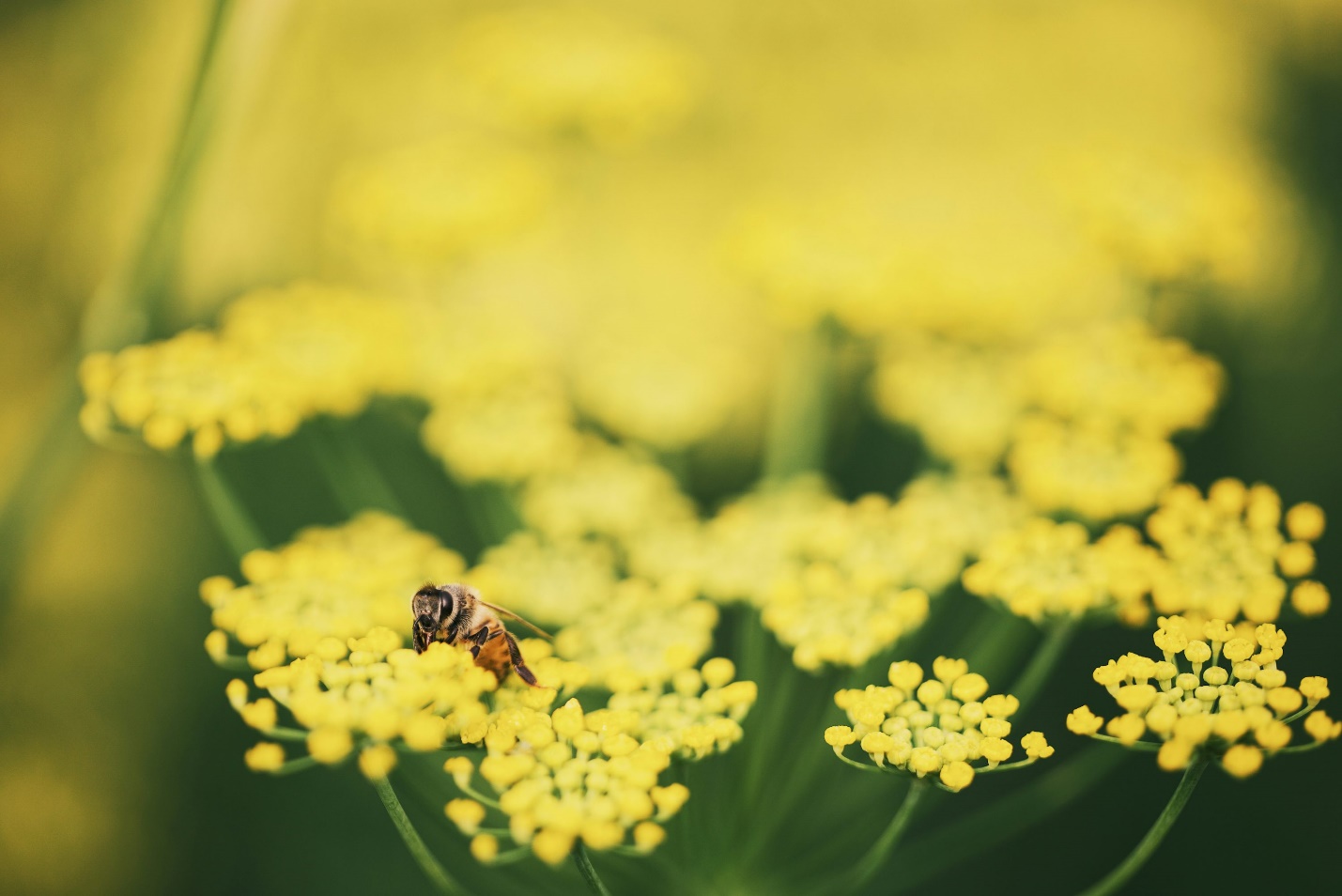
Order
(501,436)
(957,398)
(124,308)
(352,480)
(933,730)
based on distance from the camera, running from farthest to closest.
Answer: (352,480), (957,398), (501,436), (124,308), (933,730)

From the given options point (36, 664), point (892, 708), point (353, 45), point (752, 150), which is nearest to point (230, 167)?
point (353, 45)

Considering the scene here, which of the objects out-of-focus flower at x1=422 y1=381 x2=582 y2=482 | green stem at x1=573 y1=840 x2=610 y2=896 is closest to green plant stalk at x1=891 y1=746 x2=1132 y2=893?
green stem at x1=573 y1=840 x2=610 y2=896

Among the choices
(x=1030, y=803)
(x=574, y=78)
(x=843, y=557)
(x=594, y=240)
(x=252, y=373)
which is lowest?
(x=1030, y=803)

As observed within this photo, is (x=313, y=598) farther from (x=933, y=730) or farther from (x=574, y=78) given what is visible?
(x=574, y=78)

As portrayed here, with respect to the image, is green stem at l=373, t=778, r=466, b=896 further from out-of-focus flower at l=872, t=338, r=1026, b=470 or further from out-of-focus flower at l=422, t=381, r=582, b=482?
out-of-focus flower at l=872, t=338, r=1026, b=470

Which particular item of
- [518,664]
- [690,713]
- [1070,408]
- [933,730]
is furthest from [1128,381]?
[518,664]

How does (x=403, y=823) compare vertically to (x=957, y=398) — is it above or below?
below
